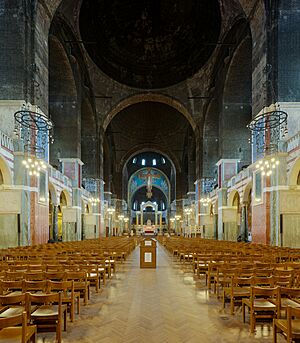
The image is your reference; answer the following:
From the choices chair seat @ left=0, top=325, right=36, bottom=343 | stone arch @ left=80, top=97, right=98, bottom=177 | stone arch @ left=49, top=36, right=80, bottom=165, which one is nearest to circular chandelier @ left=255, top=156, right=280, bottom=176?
chair seat @ left=0, top=325, right=36, bottom=343

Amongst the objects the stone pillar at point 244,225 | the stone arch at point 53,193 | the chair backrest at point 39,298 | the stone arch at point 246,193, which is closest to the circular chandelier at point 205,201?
the stone pillar at point 244,225

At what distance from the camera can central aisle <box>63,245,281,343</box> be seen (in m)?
5.38

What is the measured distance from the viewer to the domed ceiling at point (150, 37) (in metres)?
31.2

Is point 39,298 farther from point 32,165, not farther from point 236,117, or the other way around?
point 236,117

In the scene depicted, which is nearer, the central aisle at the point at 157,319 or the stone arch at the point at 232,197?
the central aisle at the point at 157,319

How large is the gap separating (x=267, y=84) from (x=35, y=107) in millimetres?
12091

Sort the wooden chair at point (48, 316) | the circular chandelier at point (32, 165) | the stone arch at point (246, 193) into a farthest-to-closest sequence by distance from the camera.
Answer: the stone arch at point (246, 193)
the circular chandelier at point (32, 165)
the wooden chair at point (48, 316)

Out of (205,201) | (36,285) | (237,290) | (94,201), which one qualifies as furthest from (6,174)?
(205,201)

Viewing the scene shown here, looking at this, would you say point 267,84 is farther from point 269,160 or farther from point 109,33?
point 109,33

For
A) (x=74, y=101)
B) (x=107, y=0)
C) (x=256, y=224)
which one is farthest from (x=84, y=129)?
(x=256, y=224)

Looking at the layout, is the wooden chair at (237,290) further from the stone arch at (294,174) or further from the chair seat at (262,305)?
the stone arch at (294,174)

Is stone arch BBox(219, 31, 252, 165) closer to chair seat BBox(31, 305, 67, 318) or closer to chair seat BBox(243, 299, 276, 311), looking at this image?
chair seat BBox(243, 299, 276, 311)

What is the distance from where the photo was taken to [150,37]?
3544 centimetres

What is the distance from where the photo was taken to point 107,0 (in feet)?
102
